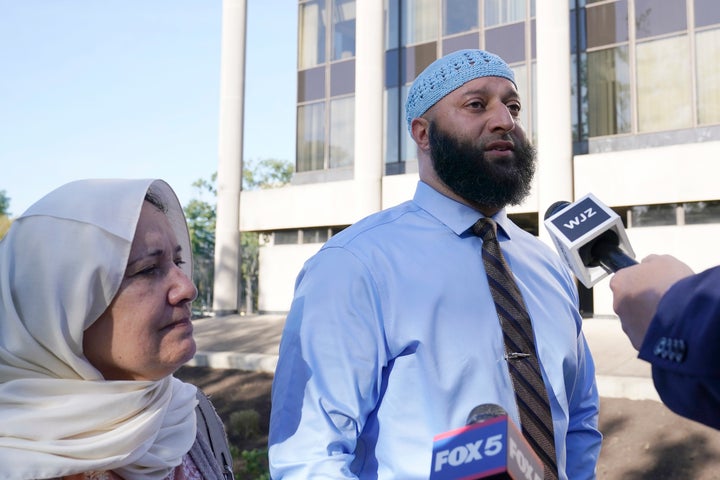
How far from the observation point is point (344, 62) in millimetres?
24062

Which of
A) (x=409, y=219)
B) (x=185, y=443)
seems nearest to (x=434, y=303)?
(x=409, y=219)

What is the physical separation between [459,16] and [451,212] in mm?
20359

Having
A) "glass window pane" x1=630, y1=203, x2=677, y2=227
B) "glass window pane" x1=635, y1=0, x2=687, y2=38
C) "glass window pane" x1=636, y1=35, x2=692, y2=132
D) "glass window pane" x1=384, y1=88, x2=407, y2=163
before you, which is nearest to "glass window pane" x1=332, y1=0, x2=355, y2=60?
"glass window pane" x1=384, y1=88, x2=407, y2=163

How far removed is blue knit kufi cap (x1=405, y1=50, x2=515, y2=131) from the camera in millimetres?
2926

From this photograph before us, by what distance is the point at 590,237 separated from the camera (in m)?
2.16

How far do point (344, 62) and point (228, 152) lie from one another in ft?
15.9

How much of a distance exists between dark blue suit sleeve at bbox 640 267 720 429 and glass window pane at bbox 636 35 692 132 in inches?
706

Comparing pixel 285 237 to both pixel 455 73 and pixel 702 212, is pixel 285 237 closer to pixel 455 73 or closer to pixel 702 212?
pixel 702 212

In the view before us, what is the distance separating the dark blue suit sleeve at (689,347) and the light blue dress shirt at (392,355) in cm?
108

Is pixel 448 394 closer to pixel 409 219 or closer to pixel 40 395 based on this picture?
pixel 409 219

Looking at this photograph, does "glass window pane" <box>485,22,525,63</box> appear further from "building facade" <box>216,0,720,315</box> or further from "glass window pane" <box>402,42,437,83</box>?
"glass window pane" <box>402,42,437,83</box>

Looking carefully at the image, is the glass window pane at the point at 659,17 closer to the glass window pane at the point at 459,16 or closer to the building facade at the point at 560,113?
the building facade at the point at 560,113

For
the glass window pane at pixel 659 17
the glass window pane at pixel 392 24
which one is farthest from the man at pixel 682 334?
the glass window pane at pixel 392 24

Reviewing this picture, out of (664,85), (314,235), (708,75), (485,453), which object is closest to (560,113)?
(664,85)
